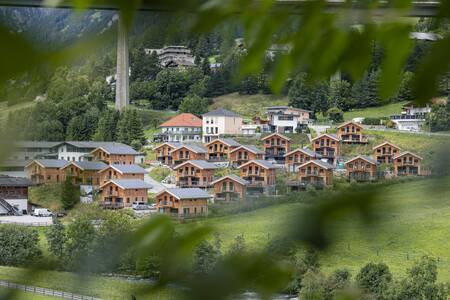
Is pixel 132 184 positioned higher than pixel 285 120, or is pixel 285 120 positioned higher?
pixel 285 120

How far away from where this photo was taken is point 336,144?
4.77ft

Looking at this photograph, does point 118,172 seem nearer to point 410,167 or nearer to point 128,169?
point 128,169

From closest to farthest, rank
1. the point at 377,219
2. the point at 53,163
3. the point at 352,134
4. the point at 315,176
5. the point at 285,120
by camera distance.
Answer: the point at 377,219, the point at 53,163, the point at 315,176, the point at 285,120, the point at 352,134

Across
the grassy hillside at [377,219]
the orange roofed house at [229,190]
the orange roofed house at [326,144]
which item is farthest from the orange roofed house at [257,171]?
the grassy hillside at [377,219]

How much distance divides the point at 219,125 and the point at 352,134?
330mm

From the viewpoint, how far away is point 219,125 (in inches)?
65.4

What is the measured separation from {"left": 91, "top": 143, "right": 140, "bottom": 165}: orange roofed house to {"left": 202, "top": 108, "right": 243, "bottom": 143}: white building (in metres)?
0.59

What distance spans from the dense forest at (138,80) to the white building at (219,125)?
47cm

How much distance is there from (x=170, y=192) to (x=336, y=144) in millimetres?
887

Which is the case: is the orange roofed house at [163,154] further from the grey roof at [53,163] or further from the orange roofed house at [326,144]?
the grey roof at [53,163]

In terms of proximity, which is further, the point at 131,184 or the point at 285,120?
the point at 285,120

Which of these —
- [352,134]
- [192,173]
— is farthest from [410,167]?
[352,134]

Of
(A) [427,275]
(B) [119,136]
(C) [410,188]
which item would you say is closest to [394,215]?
(C) [410,188]

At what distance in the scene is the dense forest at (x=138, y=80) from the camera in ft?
0.60
